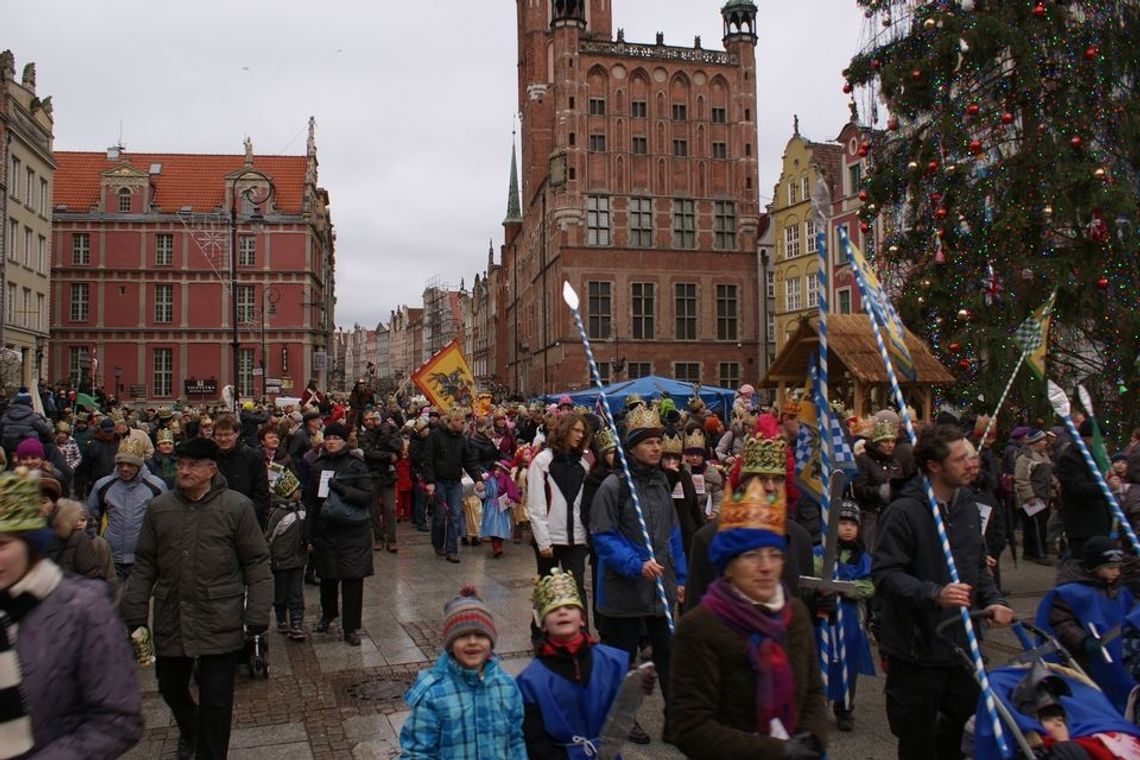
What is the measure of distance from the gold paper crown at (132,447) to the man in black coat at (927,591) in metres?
5.48

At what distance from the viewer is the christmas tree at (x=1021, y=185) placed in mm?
13047

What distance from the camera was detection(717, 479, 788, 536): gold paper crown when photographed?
3088 mm

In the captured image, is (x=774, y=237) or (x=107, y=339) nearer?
(x=774, y=237)

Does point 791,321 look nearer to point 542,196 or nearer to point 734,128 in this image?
point 734,128

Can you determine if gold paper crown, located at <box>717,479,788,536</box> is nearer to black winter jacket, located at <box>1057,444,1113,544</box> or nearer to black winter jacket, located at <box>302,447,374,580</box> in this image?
black winter jacket, located at <box>302,447,374,580</box>

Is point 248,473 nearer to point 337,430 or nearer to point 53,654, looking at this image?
point 337,430

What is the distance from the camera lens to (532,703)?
3791 millimetres

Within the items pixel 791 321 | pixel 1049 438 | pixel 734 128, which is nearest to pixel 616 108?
pixel 734 128

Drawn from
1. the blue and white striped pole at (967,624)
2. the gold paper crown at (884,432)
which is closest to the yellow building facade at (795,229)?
the gold paper crown at (884,432)

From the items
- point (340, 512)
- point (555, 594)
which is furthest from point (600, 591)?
point (340, 512)

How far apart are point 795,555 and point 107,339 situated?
193 ft

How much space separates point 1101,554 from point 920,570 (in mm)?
1384

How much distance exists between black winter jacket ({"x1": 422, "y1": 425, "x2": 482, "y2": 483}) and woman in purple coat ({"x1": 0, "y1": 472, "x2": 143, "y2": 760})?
29.9ft

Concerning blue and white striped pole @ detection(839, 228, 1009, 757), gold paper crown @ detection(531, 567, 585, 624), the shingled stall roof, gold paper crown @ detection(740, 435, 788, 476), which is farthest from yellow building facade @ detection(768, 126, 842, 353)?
gold paper crown @ detection(531, 567, 585, 624)
